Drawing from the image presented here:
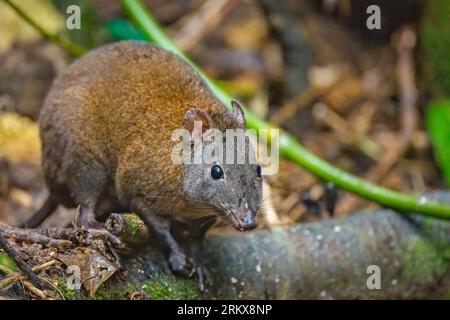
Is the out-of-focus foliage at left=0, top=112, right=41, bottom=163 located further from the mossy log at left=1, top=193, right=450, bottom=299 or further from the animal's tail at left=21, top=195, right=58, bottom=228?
the mossy log at left=1, top=193, right=450, bottom=299

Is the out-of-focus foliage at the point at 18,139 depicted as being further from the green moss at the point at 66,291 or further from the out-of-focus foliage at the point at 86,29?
the green moss at the point at 66,291

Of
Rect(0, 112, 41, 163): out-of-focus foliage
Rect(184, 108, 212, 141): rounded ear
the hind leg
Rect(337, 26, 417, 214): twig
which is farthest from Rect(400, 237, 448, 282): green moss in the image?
Rect(0, 112, 41, 163): out-of-focus foliage

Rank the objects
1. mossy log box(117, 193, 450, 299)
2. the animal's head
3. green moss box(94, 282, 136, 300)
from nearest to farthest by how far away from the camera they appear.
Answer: green moss box(94, 282, 136, 300), the animal's head, mossy log box(117, 193, 450, 299)

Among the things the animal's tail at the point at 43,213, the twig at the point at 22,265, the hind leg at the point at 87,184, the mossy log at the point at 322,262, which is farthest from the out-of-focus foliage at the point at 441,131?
the twig at the point at 22,265

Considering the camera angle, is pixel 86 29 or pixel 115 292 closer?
pixel 115 292

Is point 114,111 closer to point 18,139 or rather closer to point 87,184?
point 87,184

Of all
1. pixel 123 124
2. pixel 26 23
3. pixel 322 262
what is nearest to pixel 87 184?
pixel 123 124
